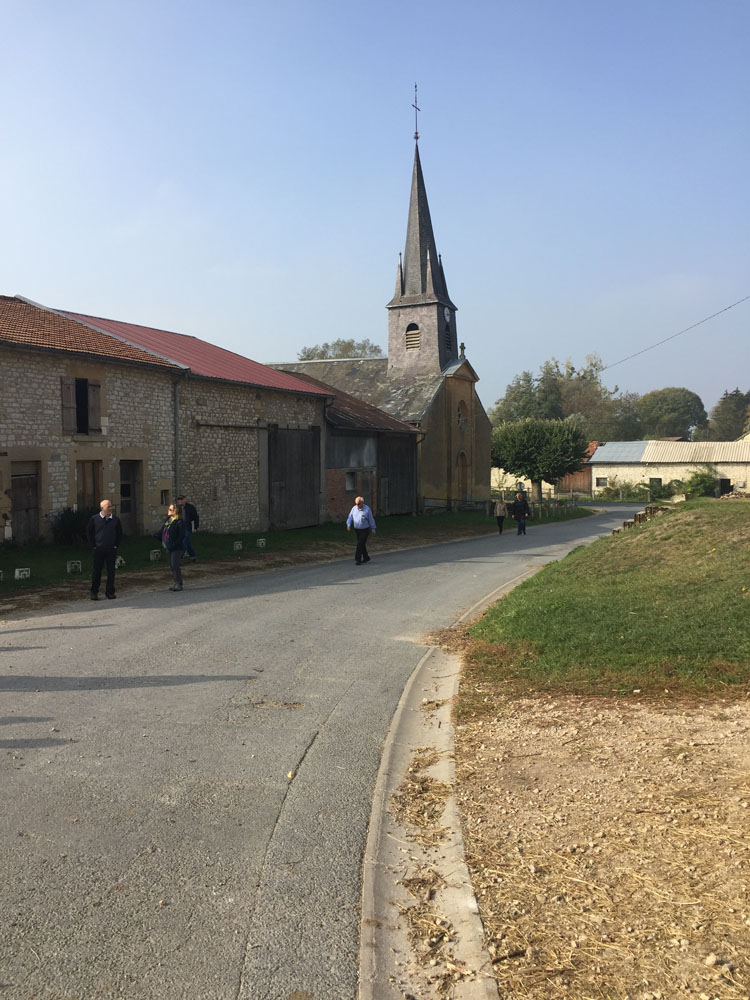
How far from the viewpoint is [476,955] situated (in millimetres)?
3791

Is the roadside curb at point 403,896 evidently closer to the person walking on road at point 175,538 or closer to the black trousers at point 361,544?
the person walking on road at point 175,538

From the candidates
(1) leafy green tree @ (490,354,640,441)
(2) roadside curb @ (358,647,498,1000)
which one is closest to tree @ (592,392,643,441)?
(1) leafy green tree @ (490,354,640,441)

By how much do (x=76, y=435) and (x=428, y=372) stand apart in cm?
2571

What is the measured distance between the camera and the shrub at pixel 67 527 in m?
19.7

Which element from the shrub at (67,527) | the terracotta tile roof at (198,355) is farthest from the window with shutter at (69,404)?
the terracotta tile roof at (198,355)

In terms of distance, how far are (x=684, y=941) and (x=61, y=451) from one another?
1891 cm

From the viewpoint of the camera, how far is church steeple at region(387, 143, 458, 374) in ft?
143

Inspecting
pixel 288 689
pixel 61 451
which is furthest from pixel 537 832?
pixel 61 451

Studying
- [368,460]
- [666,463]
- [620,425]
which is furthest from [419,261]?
[620,425]

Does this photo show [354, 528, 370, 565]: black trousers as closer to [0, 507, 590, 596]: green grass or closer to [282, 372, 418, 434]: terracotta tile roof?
[0, 507, 590, 596]: green grass

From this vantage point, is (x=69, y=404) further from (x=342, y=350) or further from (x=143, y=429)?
(x=342, y=350)

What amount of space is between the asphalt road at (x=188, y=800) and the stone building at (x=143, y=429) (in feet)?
27.6

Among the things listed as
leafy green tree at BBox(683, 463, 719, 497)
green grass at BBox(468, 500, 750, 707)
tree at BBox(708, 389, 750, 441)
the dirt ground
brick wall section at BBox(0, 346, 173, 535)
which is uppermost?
tree at BBox(708, 389, 750, 441)

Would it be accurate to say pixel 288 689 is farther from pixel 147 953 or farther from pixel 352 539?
pixel 352 539
